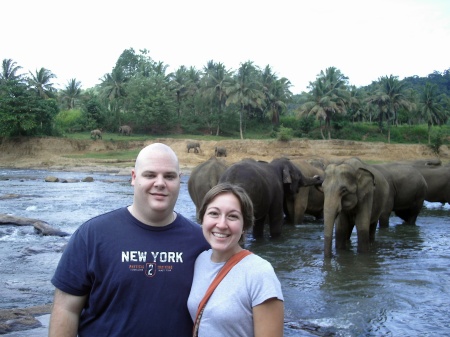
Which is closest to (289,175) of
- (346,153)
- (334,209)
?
(334,209)

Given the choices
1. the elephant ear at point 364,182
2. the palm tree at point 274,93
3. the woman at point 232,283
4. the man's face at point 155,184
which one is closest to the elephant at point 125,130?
the palm tree at point 274,93

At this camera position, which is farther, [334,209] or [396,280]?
[334,209]

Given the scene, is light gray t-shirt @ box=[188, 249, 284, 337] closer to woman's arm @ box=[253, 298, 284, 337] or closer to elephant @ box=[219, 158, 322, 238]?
woman's arm @ box=[253, 298, 284, 337]

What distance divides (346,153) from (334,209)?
50.1 m

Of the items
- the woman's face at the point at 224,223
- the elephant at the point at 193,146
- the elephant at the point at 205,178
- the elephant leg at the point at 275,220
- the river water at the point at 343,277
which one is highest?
the woman's face at the point at 224,223

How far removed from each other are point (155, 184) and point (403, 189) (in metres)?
13.9

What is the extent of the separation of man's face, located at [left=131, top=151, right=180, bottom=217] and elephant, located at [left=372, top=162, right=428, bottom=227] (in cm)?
1300

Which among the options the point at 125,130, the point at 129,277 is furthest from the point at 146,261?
the point at 125,130

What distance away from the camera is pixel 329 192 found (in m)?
10.9

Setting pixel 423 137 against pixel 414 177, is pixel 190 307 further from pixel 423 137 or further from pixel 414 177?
pixel 423 137

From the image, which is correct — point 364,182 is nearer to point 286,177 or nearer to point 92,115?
point 286,177

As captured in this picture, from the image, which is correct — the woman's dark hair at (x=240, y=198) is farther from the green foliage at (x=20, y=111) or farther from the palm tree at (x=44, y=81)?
the palm tree at (x=44, y=81)

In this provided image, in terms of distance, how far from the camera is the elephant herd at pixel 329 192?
11180 millimetres

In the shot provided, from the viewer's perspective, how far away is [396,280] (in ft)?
32.7
